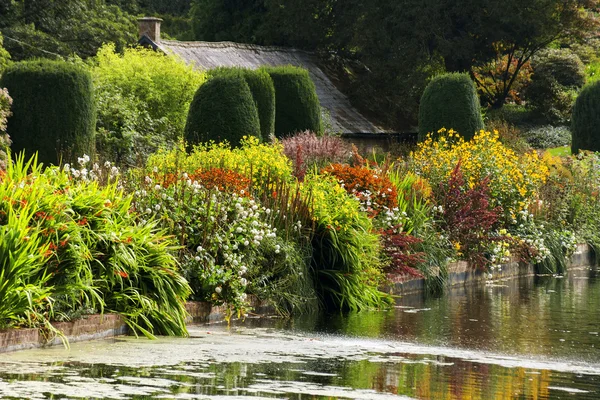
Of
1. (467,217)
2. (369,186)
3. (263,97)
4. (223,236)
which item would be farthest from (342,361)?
(263,97)

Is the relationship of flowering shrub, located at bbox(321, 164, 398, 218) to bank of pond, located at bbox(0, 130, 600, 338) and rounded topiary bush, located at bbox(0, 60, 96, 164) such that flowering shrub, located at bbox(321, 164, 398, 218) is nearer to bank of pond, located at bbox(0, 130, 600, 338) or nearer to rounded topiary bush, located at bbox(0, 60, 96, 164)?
bank of pond, located at bbox(0, 130, 600, 338)

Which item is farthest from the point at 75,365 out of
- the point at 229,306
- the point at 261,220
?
the point at 261,220

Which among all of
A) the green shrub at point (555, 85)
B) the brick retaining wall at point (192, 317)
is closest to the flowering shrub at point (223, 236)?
the brick retaining wall at point (192, 317)

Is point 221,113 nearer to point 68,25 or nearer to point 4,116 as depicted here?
point 4,116

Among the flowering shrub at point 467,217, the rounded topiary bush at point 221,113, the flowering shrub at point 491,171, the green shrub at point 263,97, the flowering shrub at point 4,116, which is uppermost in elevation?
the green shrub at point 263,97

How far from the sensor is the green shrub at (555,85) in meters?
51.4

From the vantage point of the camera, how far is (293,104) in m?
32.4

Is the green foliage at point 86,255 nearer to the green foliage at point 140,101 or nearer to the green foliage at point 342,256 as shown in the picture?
the green foliage at point 342,256

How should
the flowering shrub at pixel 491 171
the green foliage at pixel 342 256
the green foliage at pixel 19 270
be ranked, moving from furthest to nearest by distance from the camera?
the flowering shrub at pixel 491 171 → the green foliage at pixel 342 256 → the green foliage at pixel 19 270

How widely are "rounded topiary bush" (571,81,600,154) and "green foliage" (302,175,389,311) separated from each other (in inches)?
1123

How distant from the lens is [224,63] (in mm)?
40406

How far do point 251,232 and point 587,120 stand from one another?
3104 centimetres

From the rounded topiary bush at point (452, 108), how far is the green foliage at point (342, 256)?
1886 cm

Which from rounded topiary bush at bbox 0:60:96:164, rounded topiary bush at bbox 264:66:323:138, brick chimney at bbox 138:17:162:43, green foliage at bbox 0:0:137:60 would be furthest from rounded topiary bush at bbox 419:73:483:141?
green foliage at bbox 0:0:137:60
